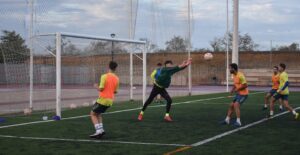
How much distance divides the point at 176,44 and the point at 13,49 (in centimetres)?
1600

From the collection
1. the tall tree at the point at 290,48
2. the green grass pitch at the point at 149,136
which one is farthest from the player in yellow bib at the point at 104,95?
the tall tree at the point at 290,48

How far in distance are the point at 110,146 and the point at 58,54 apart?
6.76 m

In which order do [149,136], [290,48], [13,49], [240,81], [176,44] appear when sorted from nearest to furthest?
[149,136] → [240,81] → [13,49] → [176,44] → [290,48]

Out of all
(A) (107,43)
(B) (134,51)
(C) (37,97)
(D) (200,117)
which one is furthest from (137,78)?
(D) (200,117)

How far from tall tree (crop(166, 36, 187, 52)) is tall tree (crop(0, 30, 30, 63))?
1458 cm

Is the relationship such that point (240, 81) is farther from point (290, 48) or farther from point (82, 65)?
point (290, 48)

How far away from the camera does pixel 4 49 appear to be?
19906 millimetres

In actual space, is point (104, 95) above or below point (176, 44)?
below

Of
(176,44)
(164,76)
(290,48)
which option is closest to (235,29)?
(176,44)

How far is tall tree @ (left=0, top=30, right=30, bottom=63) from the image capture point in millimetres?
19812

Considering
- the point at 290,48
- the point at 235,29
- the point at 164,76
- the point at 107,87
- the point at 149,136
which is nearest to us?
the point at 107,87

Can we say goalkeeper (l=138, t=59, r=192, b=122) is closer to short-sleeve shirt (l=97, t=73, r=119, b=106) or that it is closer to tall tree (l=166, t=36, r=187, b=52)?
short-sleeve shirt (l=97, t=73, r=119, b=106)

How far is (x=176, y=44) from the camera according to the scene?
3409 centimetres

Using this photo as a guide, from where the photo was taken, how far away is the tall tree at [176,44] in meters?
33.2
